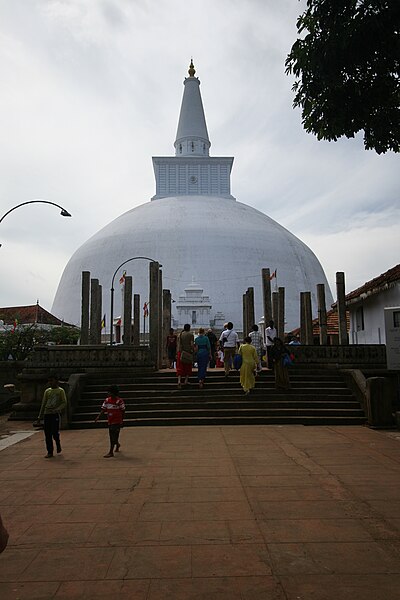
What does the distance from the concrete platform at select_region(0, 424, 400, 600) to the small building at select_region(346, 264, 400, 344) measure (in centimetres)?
1012

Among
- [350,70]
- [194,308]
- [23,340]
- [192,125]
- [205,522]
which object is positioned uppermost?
[192,125]

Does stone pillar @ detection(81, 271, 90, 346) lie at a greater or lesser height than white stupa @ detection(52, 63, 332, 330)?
lesser

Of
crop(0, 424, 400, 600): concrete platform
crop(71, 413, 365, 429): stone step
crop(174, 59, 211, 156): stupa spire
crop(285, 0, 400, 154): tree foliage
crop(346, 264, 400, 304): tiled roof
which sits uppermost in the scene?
crop(174, 59, 211, 156): stupa spire

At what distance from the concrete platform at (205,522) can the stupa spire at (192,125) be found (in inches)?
1671

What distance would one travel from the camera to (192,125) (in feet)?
158

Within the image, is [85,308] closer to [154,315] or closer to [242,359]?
[154,315]

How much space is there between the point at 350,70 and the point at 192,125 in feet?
140

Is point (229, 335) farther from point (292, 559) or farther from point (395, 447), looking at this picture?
point (292, 559)

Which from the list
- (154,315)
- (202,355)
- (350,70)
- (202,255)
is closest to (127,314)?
(154,315)

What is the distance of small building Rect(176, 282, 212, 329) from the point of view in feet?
113

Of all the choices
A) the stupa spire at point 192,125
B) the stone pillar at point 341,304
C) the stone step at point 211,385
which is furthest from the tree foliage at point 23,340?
the stupa spire at point 192,125

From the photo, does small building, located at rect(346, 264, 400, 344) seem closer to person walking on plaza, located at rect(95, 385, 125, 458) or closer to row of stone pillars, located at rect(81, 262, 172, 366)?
row of stone pillars, located at rect(81, 262, 172, 366)

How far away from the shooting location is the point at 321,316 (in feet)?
66.3

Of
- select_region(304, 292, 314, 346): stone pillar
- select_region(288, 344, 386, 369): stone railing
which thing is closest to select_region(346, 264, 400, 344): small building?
select_region(304, 292, 314, 346): stone pillar
